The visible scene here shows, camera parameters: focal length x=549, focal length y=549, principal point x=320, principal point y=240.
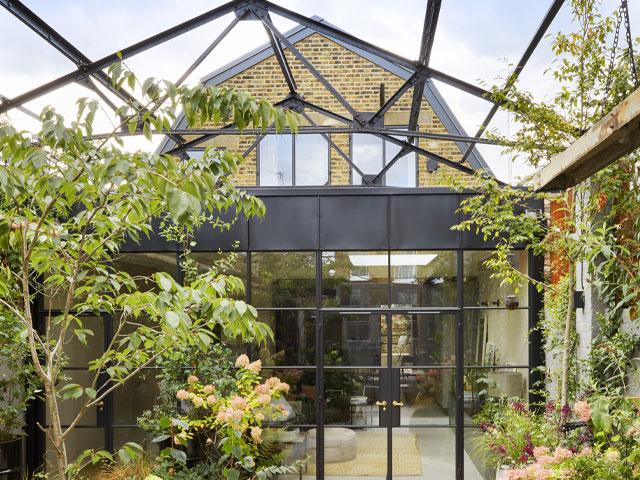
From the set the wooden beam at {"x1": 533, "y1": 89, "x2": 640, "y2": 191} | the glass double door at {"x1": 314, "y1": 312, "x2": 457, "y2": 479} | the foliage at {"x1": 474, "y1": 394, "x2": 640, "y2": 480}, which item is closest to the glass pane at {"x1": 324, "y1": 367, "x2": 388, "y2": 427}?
the glass double door at {"x1": 314, "y1": 312, "x2": 457, "y2": 479}

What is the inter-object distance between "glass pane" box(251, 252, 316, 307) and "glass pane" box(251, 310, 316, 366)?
0.52 ft

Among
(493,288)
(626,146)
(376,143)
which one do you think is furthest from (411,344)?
(626,146)

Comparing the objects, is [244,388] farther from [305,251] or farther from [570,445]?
[570,445]

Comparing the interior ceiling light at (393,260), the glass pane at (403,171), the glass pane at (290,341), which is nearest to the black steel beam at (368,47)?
the interior ceiling light at (393,260)

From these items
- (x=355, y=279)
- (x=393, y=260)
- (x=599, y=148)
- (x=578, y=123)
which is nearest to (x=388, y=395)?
(x=355, y=279)

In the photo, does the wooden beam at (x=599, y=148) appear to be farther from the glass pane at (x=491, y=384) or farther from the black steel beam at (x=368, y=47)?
the glass pane at (x=491, y=384)

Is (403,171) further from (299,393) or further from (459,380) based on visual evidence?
(299,393)

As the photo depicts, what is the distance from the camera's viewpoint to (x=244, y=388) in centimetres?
632

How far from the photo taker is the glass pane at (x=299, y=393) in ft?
23.6

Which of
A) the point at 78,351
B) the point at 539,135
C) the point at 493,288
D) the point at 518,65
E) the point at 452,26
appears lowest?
the point at 78,351

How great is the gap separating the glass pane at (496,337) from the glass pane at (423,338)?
224 mm

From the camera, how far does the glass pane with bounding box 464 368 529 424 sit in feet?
23.4

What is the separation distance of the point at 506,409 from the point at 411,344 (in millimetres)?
1425

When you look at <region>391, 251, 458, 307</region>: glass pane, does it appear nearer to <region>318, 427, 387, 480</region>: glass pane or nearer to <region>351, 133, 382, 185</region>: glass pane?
<region>318, 427, 387, 480</region>: glass pane
